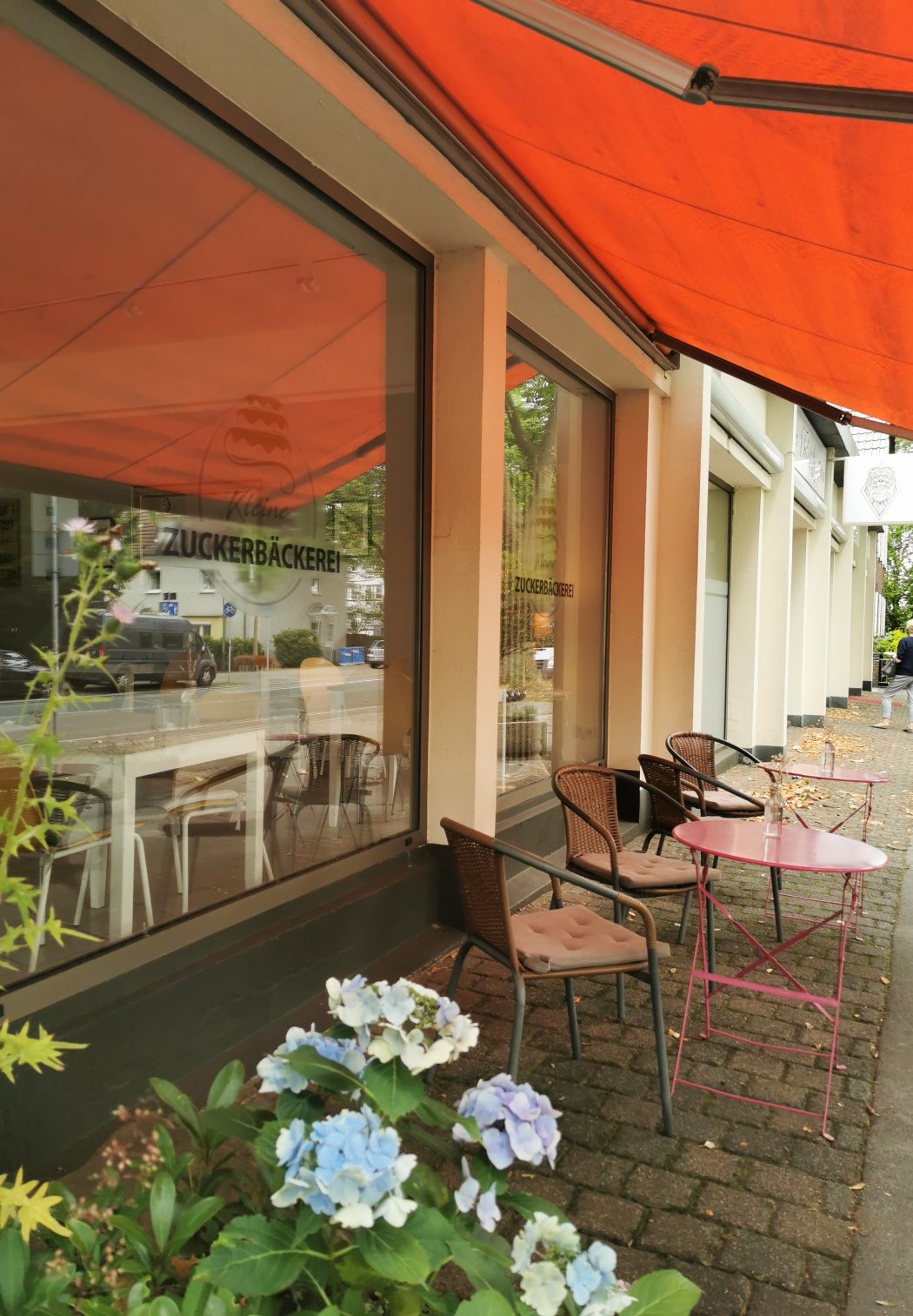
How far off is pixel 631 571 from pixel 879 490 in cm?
1109

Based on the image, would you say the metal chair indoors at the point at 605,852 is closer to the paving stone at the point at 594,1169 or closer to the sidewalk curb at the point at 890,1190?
the sidewalk curb at the point at 890,1190

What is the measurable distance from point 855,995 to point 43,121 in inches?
174

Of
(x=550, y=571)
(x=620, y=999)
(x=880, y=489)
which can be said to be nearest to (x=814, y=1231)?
(x=620, y=999)

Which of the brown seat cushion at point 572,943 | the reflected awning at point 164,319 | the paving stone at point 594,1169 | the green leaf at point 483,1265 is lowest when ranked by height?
the paving stone at point 594,1169

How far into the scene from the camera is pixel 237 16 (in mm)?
2682

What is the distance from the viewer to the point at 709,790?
6.63m

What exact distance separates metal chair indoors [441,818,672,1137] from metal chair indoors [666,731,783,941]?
6.00ft

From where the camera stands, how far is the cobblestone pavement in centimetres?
231

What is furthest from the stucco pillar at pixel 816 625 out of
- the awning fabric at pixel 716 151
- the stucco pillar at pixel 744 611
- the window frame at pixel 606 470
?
the awning fabric at pixel 716 151

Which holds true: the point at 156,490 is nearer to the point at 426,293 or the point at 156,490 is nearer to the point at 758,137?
the point at 426,293

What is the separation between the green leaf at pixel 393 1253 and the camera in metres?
Answer: 1.14

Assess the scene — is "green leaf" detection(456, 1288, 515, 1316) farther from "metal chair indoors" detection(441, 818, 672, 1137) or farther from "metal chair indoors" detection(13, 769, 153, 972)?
"metal chair indoors" detection(13, 769, 153, 972)

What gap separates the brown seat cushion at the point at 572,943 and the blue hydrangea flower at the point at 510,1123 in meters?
1.64

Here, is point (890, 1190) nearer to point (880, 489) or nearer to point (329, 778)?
point (329, 778)
